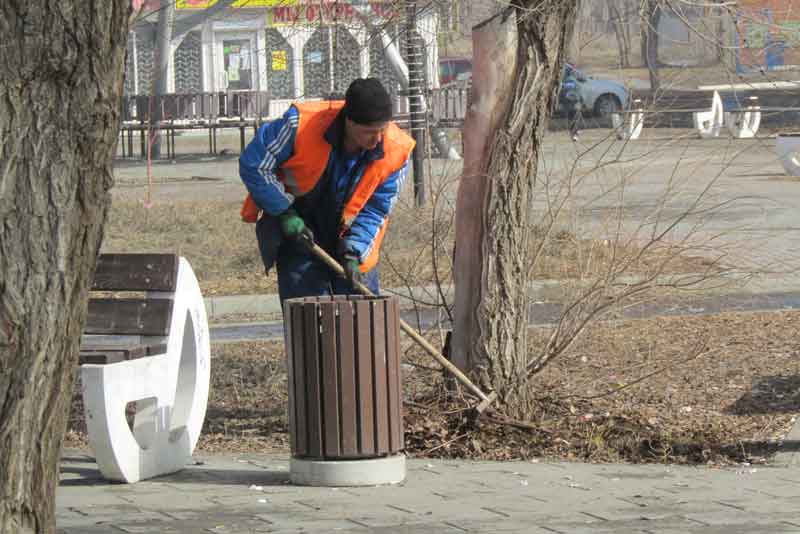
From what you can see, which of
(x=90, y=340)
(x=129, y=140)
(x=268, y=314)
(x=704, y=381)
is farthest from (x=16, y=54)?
(x=129, y=140)

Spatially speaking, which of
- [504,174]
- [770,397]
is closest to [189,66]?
[770,397]

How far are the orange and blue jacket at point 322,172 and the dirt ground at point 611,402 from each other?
0.94 metres

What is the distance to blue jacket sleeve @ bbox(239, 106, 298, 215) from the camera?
5977 millimetres

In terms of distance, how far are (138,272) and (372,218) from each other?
1097 mm

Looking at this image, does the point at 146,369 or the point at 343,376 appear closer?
the point at 343,376

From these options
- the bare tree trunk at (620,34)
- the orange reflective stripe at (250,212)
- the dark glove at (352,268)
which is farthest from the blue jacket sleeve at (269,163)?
the bare tree trunk at (620,34)

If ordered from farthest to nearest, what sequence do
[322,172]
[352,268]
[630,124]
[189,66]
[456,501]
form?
1. [189,66]
2. [630,124]
3. [322,172]
4. [352,268]
5. [456,501]

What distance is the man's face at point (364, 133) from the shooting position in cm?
591

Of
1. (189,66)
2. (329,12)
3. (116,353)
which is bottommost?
(116,353)

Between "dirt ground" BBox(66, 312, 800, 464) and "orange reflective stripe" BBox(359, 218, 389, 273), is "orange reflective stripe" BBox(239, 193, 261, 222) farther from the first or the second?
"dirt ground" BBox(66, 312, 800, 464)

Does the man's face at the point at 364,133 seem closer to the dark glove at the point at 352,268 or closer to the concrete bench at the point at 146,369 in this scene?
the dark glove at the point at 352,268

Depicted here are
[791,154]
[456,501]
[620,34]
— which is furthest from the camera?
[791,154]

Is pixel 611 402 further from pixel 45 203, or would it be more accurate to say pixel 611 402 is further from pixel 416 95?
pixel 416 95

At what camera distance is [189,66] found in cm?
4316
